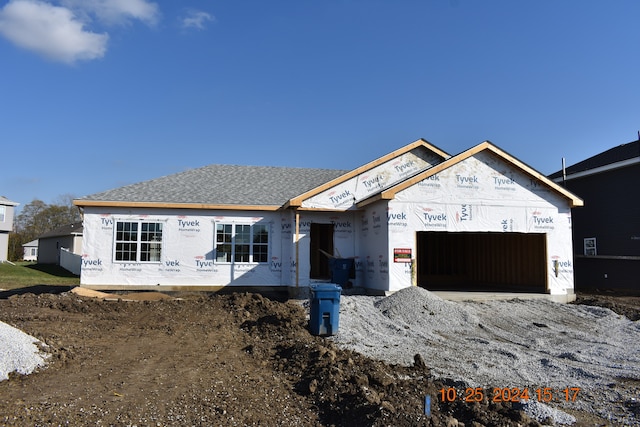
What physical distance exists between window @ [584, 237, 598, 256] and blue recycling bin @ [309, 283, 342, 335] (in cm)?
1523

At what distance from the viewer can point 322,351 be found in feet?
24.5

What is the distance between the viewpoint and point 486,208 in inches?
615

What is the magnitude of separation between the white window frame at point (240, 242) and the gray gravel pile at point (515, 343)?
483 centimetres

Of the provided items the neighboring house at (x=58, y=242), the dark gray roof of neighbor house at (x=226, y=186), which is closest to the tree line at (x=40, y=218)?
the neighboring house at (x=58, y=242)

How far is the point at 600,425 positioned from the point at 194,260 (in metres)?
13.8

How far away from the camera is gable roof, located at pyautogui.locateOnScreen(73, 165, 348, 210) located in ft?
53.8

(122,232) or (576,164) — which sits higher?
(576,164)

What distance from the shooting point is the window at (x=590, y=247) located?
2006 cm

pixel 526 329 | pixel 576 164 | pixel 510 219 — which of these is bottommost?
pixel 526 329

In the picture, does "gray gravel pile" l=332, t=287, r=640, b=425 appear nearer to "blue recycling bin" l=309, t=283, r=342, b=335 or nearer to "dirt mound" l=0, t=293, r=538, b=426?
"blue recycling bin" l=309, t=283, r=342, b=335

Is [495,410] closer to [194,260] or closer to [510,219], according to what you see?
[510,219]

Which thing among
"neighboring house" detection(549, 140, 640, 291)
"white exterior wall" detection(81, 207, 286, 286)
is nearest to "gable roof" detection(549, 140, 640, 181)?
"neighboring house" detection(549, 140, 640, 291)

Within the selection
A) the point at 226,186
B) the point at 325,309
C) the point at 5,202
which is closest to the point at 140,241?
the point at 226,186

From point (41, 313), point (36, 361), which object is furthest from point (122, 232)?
point (36, 361)
